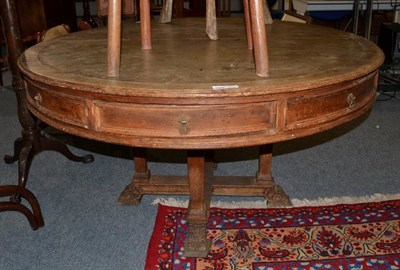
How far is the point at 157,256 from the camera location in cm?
192

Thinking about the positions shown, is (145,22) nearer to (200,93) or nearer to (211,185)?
(200,93)

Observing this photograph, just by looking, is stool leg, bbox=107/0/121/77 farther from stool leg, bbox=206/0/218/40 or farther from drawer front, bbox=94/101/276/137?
stool leg, bbox=206/0/218/40

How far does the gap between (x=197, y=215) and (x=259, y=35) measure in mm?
1084

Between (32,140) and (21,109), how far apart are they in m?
0.20

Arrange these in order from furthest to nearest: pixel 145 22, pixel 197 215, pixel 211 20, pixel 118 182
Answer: pixel 118 182 < pixel 197 215 < pixel 211 20 < pixel 145 22

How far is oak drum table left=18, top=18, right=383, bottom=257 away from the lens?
3.42 ft

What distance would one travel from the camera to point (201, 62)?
1.30 meters

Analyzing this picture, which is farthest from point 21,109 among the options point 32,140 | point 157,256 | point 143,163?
point 157,256

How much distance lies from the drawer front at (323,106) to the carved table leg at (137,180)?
52.8 inches

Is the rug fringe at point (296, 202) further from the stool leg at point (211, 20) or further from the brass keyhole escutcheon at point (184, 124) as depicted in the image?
the brass keyhole escutcheon at point (184, 124)

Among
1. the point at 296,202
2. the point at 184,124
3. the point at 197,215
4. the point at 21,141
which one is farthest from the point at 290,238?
the point at 21,141

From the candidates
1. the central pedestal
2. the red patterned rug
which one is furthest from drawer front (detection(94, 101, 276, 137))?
the central pedestal

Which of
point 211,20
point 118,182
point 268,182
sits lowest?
point 118,182

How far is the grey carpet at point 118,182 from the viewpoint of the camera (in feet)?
6.48
